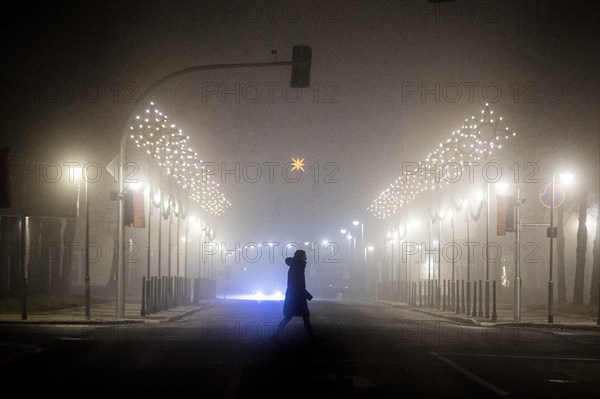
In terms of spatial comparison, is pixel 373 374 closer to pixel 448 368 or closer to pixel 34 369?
pixel 448 368

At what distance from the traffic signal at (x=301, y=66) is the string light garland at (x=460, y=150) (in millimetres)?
23967

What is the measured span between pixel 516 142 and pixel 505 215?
796 inches

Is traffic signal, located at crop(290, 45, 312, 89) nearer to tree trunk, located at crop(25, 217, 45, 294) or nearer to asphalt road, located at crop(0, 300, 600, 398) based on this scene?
asphalt road, located at crop(0, 300, 600, 398)

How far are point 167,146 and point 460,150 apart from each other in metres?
15.1

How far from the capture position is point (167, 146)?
4847 cm

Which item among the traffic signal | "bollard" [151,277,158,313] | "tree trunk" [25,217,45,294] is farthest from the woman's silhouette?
"tree trunk" [25,217,45,294]

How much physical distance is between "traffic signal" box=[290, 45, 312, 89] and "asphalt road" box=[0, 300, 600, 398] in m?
6.66

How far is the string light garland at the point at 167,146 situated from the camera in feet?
148

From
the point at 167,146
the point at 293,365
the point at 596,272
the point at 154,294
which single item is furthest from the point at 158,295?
the point at 293,365

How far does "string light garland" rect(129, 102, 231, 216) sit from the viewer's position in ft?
148

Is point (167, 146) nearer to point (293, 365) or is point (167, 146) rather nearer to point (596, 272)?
point (596, 272)

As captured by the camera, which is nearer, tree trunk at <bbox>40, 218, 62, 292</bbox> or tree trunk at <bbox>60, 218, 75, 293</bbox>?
tree trunk at <bbox>40, 218, 62, 292</bbox>

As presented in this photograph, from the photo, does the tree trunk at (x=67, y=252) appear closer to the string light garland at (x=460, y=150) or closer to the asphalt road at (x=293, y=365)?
the string light garland at (x=460, y=150)


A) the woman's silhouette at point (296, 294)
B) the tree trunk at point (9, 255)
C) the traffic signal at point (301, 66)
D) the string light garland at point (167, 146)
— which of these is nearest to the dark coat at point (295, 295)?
the woman's silhouette at point (296, 294)
